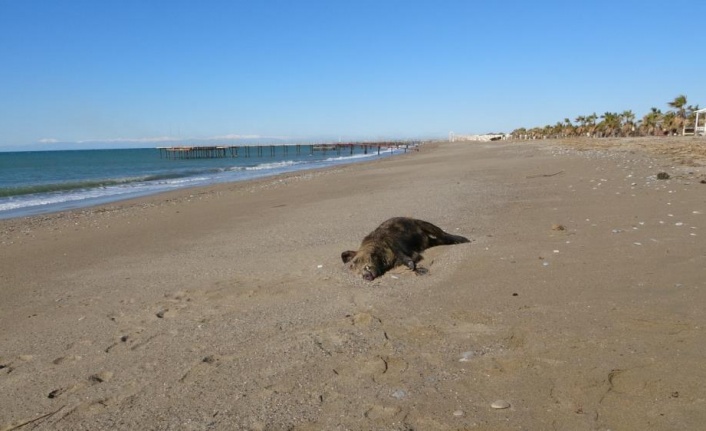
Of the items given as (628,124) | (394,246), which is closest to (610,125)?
(628,124)

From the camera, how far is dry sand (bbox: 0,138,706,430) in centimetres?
288

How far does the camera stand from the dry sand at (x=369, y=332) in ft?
9.44

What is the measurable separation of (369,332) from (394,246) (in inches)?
87.6

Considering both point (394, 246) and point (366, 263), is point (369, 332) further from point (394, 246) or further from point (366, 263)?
point (394, 246)

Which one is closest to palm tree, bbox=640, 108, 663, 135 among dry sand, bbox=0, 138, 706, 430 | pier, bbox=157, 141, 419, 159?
pier, bbox=157, 141, 419, 159

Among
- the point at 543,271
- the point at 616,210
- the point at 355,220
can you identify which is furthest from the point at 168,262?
the point at 616,210

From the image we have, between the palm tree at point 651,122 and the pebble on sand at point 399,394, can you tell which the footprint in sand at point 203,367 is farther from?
the palm tree at point 651,122

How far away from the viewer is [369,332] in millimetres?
4020

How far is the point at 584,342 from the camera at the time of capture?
353cm

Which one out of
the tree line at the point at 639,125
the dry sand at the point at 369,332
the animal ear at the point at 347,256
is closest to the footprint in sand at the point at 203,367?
the dry sand at the point at 369,332

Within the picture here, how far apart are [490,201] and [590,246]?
15.3 feet

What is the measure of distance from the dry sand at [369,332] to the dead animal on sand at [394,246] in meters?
0.20

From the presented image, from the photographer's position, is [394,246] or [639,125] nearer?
[394,246]

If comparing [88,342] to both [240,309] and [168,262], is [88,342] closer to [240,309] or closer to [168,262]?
[240,309]
